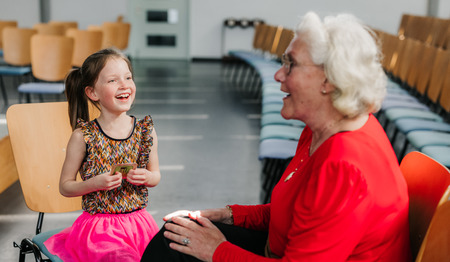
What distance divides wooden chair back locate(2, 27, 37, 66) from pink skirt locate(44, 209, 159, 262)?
5914 mm

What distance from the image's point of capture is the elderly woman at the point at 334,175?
4.00 ft

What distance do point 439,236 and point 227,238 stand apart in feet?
2.10

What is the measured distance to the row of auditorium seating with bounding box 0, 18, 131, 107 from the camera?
6133mm

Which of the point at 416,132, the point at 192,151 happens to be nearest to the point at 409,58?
the point at 416,132

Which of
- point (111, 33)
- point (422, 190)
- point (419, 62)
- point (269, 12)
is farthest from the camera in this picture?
point (269, 12)

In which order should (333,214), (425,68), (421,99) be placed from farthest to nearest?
1. (421,99)
2. (425,68)
3. (333,214)

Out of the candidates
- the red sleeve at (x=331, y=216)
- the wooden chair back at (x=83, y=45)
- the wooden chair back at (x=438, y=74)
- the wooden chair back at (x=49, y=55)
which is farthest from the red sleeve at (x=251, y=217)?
the wooden chair back at (x=83, y=45)

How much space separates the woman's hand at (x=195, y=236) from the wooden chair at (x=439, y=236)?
0.57 m

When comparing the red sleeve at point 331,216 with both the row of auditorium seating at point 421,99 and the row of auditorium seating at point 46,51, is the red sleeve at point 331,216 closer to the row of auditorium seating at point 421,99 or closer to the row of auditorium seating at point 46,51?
the row of auditorium seating at point 421,99

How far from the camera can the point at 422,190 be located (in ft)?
4.73

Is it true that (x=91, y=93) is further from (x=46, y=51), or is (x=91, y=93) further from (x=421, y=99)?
(x=46, y=51)

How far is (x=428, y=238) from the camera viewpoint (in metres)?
1.30

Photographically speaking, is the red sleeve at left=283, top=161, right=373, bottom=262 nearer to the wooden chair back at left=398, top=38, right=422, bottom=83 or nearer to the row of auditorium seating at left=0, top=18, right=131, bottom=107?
the row of auditorium seating at left=0, top=18, right=131, bottom=107

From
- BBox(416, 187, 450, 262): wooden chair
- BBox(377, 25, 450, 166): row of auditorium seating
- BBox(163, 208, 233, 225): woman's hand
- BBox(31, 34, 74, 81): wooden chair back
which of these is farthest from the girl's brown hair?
BBox(31, 34, 74, 81): wooden chair back
